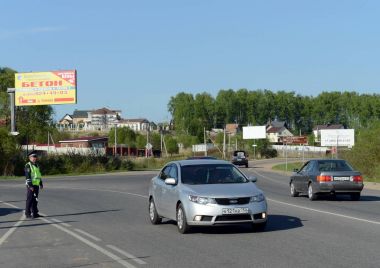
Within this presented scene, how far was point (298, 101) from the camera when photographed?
174 metres

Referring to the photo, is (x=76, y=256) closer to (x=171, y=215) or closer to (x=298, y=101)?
(x=171, y=215)

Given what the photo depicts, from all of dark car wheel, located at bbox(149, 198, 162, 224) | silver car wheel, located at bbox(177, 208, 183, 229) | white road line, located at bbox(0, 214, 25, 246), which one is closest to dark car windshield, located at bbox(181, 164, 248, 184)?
silver car wheel, located at bbox(177, 208, 183, 229)

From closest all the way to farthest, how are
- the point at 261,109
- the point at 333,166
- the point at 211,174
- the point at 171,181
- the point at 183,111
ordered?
the point at 171,181, the point at 211,174, the point at 333,166, the point at 183,111, the point at 261,109

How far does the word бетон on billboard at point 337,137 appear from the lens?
68250mm

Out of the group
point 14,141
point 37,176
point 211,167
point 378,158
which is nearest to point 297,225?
point 211,167

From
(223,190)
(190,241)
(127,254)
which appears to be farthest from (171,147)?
(127,254)

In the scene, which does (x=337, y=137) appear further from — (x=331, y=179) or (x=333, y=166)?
(x=331, y=179)

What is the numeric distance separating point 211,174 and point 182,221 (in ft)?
4.25

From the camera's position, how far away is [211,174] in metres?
14.0

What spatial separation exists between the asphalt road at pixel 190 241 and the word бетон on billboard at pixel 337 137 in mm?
49759

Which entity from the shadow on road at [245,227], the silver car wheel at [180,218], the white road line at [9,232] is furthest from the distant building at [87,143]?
the silver car wheel at [180,218]

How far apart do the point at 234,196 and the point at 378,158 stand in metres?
34.9

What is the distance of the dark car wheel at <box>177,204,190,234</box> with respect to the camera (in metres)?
13.1

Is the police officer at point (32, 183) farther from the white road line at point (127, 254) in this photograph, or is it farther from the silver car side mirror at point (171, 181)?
the white road line at point (127, 254)
